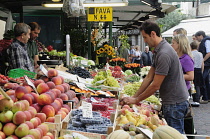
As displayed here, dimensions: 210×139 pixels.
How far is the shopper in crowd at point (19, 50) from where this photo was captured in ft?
15.4

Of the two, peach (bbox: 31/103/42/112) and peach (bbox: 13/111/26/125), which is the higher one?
peach (bbox: 13/111/26/125)

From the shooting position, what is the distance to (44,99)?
101 inches

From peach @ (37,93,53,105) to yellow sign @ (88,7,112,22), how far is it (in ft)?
25.1

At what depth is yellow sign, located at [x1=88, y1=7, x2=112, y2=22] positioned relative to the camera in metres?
9.94

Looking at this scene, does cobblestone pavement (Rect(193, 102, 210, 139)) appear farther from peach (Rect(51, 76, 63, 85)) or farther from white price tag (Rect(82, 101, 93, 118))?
white price tag (Rect(82, 101, 93, 118))

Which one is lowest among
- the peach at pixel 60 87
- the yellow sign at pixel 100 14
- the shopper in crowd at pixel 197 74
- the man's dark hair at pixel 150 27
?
the shopper in crowd at pixel 197 74

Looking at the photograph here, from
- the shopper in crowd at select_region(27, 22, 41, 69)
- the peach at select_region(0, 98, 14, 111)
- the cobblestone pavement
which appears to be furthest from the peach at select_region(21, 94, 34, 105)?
the cobblestone pavement

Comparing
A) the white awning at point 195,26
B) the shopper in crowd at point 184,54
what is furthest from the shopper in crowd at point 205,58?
the white awning at point 195,26

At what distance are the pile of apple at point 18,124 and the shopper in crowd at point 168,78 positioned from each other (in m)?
1.69

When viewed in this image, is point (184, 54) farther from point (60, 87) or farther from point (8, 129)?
point (8, 129)

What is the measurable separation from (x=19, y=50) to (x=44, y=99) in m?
2.41

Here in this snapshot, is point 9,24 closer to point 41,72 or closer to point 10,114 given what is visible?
point 41,72

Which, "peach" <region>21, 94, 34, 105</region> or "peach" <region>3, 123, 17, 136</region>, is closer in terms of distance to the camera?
"peach" <region>3, 123, 17, 136</region>

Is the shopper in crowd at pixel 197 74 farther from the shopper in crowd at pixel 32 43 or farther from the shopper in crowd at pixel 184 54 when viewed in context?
the shopper in crowd at pixel 32 43
